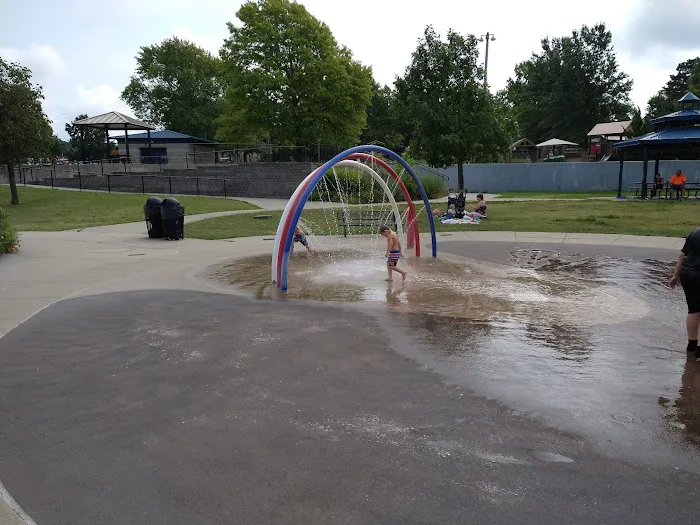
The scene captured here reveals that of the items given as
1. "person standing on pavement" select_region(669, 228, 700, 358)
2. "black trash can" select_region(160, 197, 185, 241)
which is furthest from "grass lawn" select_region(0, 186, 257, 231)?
"person standing on pavement" select_region(669, 228, 700, 358)

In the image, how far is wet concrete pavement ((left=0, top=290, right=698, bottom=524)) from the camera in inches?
134

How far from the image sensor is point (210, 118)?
197ft

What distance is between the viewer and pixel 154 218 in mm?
16156

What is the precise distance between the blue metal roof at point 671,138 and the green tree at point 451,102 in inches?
290

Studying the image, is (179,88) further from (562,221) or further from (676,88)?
(676,88)

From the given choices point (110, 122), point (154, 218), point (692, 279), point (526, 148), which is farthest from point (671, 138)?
point (526, 148)

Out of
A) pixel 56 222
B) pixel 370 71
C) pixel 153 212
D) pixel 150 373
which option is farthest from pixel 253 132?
pixel 150 373

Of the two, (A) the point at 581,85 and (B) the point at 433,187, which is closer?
(B) the point at 433,187

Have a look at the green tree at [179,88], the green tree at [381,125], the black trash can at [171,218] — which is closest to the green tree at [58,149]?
the green tree at [179,88]

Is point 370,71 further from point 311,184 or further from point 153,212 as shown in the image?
point 311,184

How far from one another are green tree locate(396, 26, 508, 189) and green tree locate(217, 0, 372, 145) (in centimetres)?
1448

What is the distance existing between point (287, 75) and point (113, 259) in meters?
30.2

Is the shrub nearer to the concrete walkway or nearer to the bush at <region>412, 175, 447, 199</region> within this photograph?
the bush at <region>412, 175, 447, 199</region>

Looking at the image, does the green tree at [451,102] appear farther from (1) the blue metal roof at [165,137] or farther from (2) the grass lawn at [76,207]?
(1) the blue metal roof at [165,137]
